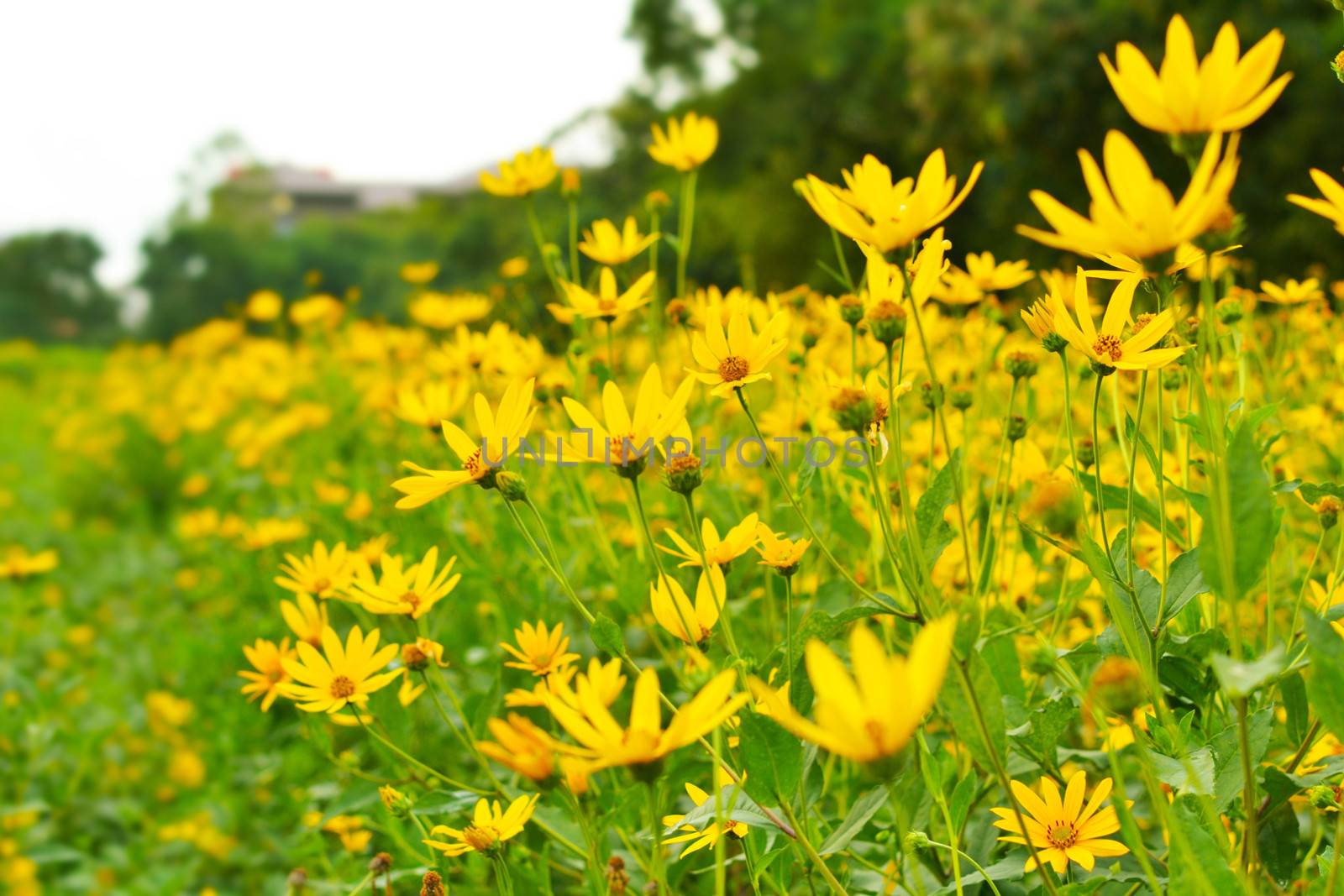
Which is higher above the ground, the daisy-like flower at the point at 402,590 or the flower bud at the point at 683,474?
the flower bud at the point at 683,474

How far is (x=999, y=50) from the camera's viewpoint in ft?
16.4

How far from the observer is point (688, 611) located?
2.04 ft

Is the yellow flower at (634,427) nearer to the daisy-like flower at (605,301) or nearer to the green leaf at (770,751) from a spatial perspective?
the green leaf at (770,751)

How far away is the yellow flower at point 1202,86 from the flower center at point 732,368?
1.00 ft

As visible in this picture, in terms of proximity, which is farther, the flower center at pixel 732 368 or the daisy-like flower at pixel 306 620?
the daisy-like flower at pixel 306 620

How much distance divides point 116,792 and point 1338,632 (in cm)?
191

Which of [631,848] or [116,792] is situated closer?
[631,848]

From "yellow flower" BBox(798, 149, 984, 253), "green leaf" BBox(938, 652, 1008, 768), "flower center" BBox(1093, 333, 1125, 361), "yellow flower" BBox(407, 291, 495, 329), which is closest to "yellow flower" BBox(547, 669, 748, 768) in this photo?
"green leaf" BBox(938, 652, 1008, 768)

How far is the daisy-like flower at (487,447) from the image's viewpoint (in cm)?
64

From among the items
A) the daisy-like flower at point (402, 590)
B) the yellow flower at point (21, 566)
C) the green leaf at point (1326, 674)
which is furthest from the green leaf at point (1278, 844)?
the yellow flower at point (21, 566)

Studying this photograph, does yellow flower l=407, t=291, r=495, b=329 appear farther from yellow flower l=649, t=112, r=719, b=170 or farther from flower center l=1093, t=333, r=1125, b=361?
flower center l=1093, t=333, r=1125, b=361

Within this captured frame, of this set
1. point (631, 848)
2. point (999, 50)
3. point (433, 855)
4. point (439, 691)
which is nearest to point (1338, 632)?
point (631, 848)

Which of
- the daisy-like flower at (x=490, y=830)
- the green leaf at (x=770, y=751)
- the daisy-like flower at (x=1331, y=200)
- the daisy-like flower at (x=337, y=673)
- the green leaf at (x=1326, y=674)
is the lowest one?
the daisy-like flower at (x=490, y=830)

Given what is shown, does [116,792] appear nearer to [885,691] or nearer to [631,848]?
[631,848]
